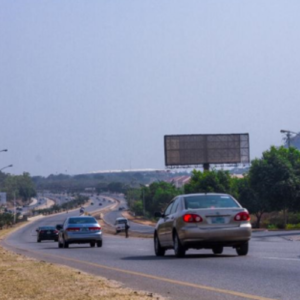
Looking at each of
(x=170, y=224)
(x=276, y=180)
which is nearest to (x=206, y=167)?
(x=276, y=180)

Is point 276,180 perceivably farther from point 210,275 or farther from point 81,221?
point 210,275

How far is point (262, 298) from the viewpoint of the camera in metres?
11.2

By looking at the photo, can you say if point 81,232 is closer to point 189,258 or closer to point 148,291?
point 189,258

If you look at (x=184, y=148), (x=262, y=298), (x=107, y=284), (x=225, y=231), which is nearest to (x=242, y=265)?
(x=225, y=231)

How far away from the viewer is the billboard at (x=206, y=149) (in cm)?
8750

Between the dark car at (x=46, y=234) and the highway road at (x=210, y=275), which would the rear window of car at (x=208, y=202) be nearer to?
the highway road at (x=210, y=275)

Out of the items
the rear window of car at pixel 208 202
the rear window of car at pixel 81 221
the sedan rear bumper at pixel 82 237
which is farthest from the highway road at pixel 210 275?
the rear window of car at pixel 81 221

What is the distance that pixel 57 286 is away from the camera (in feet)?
44.5

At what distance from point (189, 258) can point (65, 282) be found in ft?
21.3

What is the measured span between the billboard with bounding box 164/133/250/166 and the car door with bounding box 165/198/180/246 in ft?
216

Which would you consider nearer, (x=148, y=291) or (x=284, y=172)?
(x=148, y=291)

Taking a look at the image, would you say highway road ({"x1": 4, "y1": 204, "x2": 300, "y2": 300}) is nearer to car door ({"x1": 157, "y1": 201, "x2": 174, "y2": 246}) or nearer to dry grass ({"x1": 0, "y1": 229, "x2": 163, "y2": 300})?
dry grass ({"x1": 0, "y1": 229, "x2": 163, "y2": 300})

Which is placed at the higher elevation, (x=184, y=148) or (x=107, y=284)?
(x=184, y=148)

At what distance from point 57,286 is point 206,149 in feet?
246
